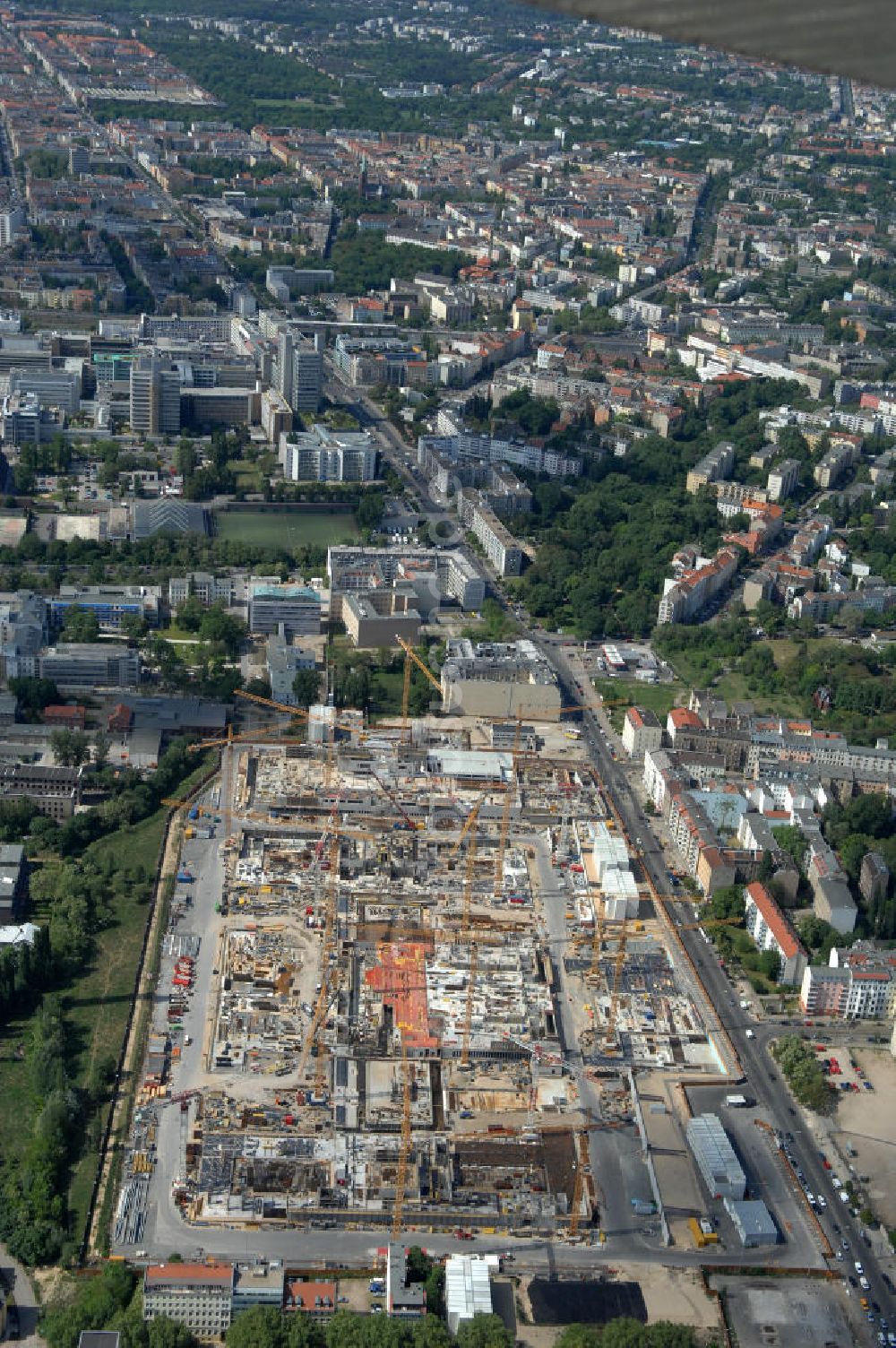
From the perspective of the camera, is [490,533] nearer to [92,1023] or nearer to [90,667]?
[90,667]

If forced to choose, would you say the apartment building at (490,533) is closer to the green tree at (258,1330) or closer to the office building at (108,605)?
the office building at (108,605)

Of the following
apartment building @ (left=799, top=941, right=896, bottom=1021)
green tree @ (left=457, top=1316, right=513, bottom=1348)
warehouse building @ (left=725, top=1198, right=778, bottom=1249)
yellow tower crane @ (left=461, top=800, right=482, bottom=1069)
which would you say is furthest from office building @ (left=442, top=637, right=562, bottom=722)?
green tree @ (left=457, top=1316, right=513, bottom=1348)

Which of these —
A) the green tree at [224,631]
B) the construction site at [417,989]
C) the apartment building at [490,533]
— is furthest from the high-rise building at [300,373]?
the construction site at [417,989]

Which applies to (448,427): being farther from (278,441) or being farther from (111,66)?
(111,66)

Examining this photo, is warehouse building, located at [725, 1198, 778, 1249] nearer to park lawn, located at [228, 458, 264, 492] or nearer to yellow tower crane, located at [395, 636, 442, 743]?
yellow tower crane, located at [395, 636, 442, 743]

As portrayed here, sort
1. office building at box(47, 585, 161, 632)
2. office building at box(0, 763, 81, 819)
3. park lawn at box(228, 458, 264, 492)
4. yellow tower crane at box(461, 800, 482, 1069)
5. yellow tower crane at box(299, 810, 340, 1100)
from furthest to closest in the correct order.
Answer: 1. park lawn at box(228, 458, 264, 492)
2. office building at box(47, 585, 161, 632)
3. office building at box(0, 763, 81, 819)
4. yellow tower crane at box(461, 800, 482, 1069)
5. yellow tower crane at box(299, 810, 340, 1100)

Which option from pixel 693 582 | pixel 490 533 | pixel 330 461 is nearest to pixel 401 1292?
pixel 693 582

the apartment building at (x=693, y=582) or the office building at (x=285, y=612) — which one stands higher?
the office building at (x=285, y=612)
